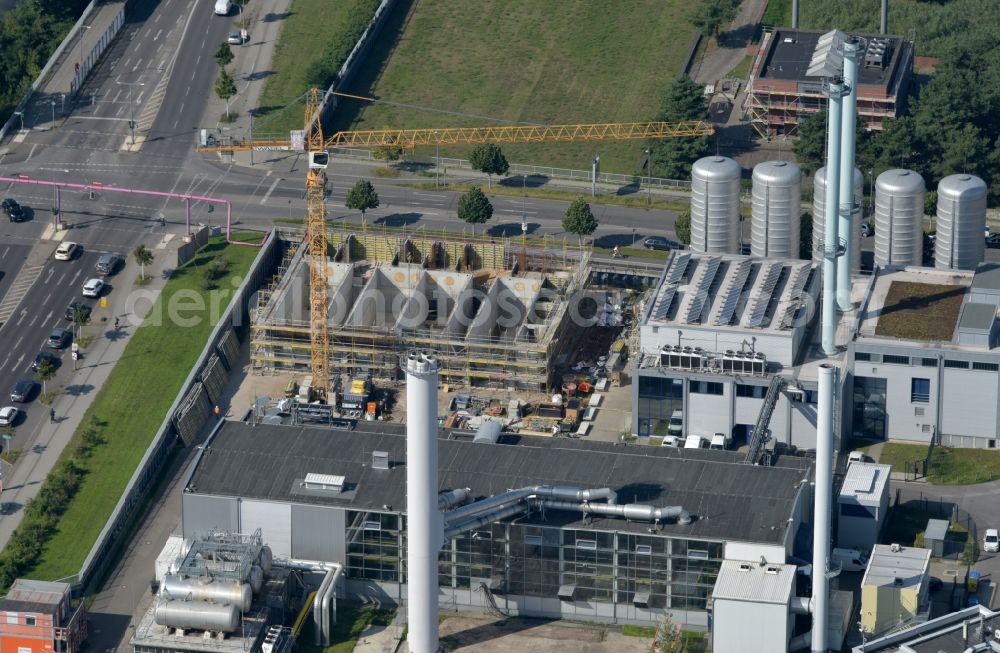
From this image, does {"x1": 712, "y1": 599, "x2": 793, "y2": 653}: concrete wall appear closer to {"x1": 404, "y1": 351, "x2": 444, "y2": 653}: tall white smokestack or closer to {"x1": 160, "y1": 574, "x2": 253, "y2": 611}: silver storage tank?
{"x1": 404, "y1": 351, "x2": 444, "y2": 653}: tall white smokestack

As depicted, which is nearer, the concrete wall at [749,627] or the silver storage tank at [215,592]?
the concrete wall at [749,627]

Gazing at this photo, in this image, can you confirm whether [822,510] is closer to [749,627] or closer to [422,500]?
[749,627]

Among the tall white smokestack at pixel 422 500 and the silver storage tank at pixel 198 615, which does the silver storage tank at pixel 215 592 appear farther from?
the tall white smokestack at pixel 422 500

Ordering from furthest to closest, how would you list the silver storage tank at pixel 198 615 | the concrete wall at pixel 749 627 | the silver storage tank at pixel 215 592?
the silver storage tank at pixel 215 592
the silver storage tank at pixel 198 615
the concrete wall at pixel 749 627

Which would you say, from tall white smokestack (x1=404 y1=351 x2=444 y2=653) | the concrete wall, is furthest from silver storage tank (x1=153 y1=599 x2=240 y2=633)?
the concrete wall

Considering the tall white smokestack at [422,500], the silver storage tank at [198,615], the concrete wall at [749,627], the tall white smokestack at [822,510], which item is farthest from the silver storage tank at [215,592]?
the tall white smokestack at [822,510]

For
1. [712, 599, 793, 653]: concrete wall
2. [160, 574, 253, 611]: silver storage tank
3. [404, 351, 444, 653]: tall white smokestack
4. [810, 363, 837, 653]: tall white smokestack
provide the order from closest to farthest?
[404, 351, 444, 653]: tall white smokestack → [810, 363, 837, 653]: tall white smokestack → [712, 599, 793, 653]: concrete wall → [160, 574, 253, 611]: silver storage tank

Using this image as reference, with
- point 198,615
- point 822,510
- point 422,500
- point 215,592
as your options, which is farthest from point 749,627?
point 198,615

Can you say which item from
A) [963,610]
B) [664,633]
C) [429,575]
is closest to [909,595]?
[963,610]
